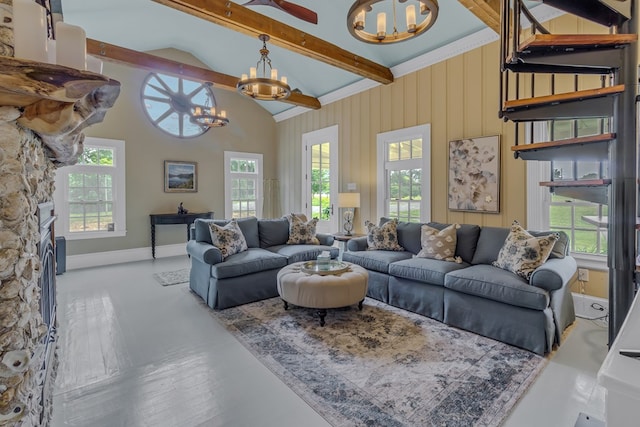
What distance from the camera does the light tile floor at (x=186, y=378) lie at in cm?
180

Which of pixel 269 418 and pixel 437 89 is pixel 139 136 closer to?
pixel 437 89

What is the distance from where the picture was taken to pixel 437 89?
438cm

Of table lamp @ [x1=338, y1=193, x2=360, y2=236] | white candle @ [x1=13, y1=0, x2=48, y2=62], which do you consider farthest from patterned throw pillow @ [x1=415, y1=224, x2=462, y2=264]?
white candle @ [x1=13, y1=0, x2=48, y2=62]

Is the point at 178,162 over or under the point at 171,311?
over

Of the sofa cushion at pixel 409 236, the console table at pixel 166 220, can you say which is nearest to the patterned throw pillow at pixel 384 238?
the sofa cushion at pixel 409 236

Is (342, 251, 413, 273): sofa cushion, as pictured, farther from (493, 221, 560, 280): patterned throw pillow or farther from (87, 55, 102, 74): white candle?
(87, 55, 102, 74): white candle

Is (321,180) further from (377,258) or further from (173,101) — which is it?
(173,101)

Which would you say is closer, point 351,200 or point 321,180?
point 351,200

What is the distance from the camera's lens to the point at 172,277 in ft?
15.6

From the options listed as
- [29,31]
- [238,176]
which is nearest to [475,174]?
[29,31]

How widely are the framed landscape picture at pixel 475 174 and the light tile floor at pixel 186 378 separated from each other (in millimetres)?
1575

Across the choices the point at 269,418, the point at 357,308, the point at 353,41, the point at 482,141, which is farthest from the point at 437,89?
the point at 269,418

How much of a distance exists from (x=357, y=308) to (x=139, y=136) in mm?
A: 5198

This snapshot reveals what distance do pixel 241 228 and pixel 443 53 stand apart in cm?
355
